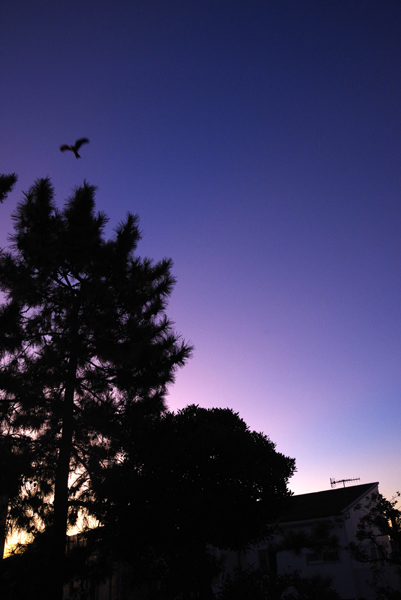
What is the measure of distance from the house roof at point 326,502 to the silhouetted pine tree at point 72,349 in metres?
9.55

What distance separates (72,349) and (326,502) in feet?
52.3

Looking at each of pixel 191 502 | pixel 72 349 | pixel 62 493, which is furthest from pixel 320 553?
pixel 72 349

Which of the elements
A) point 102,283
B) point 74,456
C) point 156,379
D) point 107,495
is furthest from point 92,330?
point 107,495

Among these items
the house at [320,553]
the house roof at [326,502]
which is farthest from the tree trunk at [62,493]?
the house roof at [326,502]

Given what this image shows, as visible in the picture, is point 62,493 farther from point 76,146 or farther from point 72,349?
point 76,146

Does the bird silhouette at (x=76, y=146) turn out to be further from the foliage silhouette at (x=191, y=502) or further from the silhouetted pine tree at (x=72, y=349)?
the foliage silhouette at (x=191, y=502)

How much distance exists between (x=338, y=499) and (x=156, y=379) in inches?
517

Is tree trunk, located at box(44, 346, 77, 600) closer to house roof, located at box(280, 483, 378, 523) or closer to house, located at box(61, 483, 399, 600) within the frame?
house, located at box(61, 483, 399, 600)

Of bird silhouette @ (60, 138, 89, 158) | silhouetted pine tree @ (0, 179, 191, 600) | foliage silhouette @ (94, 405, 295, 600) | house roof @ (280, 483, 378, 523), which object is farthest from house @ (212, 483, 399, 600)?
bird silhouette @ (60, 138, 89, 158)

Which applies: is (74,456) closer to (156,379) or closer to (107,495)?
(107,495)

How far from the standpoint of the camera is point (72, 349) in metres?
13.5

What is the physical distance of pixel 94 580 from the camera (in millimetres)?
11688

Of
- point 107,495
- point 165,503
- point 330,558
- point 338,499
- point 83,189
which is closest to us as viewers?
point 165,503

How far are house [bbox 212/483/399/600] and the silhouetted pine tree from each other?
7.71m
